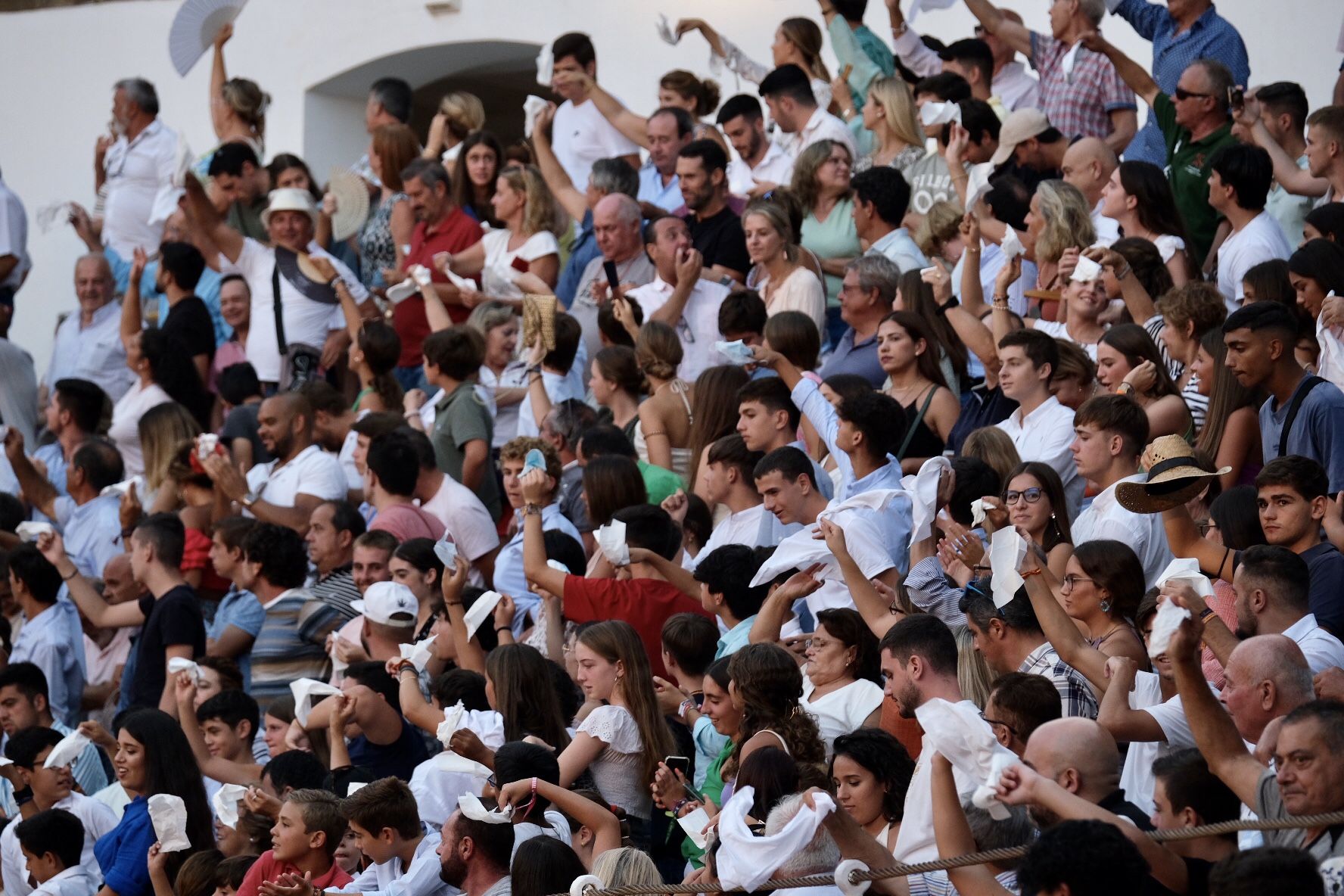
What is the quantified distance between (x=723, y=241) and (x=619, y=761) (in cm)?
384

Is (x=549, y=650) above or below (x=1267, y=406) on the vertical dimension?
below

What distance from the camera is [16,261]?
39.4ft

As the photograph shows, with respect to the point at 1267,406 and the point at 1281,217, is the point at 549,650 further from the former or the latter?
the point at 1281,217

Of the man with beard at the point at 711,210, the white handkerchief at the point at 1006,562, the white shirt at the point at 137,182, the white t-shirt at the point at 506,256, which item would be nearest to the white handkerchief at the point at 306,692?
the white handkerchief at the point at 1006,562

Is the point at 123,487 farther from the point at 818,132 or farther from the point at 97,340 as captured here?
the point at 818,132

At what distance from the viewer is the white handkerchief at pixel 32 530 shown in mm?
8172

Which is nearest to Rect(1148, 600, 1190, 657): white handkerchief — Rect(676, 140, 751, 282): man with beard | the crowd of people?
the crowd of people

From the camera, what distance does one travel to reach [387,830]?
5352mm

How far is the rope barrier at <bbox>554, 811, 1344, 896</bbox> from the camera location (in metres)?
3.75

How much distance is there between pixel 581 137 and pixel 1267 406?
216 inches

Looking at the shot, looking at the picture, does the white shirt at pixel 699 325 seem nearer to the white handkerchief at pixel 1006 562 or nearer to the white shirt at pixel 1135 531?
the white shirt at pixel 1135 531

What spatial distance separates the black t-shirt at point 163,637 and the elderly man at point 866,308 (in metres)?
2.49

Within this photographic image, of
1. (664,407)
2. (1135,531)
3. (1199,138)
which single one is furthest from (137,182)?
(1135,531)

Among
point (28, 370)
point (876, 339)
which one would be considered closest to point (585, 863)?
point (876, 339)
